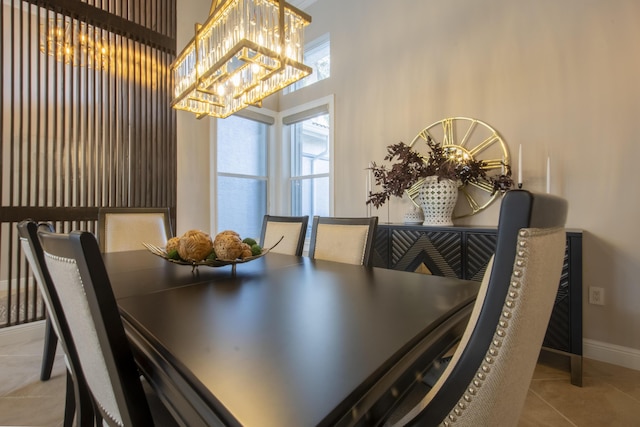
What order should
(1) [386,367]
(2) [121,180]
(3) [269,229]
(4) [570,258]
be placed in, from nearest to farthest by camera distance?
(1) [386,367] → (4) [570,258] → (3) [269,229] → (2) [121,180]

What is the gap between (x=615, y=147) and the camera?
195 cm

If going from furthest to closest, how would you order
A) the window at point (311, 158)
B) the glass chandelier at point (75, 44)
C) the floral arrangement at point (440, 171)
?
1. the window at point (311, 158)
2. the glass chandelier at point (75, 44)
3. the floral arrangement at point (440, 171)

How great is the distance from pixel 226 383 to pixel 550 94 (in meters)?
2.73

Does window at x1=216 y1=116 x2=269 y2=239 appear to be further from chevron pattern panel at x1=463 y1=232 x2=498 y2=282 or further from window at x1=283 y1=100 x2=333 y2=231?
chevron pattern panel at x1=463 y1=232 x2=498 y2=282

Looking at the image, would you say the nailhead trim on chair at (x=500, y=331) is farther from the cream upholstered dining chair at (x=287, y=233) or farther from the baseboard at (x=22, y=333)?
the baseboard at (x=22, y=333)

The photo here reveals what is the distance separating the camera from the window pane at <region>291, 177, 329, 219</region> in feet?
12.9

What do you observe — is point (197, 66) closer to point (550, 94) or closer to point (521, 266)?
point (521, 266)

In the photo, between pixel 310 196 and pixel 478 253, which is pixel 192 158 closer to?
pixel 310 196

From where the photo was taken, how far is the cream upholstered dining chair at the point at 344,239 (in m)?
1.77

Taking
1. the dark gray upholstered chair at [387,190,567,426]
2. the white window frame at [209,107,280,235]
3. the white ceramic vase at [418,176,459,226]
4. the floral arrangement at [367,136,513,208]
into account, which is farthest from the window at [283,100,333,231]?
the dark gray upholstered chair at [387,190,567,426]

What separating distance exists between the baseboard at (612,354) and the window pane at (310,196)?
8.57 feet

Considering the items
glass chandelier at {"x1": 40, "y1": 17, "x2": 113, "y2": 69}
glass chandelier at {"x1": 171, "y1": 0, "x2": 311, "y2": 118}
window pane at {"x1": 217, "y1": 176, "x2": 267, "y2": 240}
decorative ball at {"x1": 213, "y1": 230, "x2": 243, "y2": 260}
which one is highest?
glass chandelier at {"x1": 40, "y1": 17, "x2": 113, "y2": 69}

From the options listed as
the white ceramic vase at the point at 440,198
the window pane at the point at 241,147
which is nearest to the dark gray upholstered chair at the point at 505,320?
the white ceramic vase at the point at 440,198

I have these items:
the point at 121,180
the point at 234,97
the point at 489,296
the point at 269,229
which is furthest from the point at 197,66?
the point at 489,296
